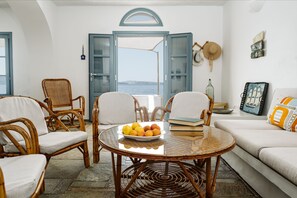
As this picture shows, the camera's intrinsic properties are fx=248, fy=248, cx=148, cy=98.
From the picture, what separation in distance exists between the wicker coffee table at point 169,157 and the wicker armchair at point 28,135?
0.51 metres

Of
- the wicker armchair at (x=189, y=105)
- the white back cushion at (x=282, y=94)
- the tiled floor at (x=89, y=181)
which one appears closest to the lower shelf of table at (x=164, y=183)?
the tiled floor at (x=89, y=181)

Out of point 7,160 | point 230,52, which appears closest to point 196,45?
point 230,52

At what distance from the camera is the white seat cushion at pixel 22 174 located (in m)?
1.29

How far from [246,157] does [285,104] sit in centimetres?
84

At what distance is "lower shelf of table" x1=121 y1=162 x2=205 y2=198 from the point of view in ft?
6.28

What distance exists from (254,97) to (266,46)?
0.77 m

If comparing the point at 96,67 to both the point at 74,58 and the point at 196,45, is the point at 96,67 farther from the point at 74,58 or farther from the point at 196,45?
the point at 196,45

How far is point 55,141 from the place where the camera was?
→ 7.52 feet

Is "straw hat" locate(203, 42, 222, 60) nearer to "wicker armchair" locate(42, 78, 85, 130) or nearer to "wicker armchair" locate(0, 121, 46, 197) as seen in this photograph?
"wicker armchair" locate(42, 78, 85, 130)

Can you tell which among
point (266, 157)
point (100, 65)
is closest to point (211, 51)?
point (100, 65)

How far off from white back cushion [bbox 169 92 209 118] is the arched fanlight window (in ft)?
10.1

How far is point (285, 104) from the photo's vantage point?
2.64 metres

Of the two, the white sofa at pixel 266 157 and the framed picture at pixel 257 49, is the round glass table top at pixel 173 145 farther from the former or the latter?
the framed picture at pixel 257 49

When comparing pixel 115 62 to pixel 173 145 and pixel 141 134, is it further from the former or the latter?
pixel 173 145
